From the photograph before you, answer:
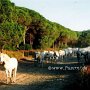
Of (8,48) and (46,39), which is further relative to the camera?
(46,39)

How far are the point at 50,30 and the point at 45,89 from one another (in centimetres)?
6197

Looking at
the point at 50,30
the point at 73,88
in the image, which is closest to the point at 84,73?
the point at 73,88

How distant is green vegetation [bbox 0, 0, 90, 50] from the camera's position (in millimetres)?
54844

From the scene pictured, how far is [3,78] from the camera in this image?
27.7 meters

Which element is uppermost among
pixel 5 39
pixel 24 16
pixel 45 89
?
pixel 24 16

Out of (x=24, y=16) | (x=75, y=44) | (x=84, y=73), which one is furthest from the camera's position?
(x=75, y=44)

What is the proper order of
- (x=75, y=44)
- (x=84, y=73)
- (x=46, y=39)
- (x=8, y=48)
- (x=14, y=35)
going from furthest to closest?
(x=75, y=44)
(x=46, y=39)
(x=8, y=48)
(x=14, y=35)
(x=84, y=73)

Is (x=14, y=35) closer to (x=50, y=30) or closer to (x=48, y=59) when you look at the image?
(x=48, y=59)

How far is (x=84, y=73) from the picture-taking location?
21312 mm

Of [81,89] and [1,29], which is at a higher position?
[1,29]

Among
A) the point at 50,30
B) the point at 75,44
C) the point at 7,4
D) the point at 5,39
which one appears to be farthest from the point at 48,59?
the point at 75,44

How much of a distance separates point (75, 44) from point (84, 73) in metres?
125

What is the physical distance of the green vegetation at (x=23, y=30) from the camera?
2159 inches

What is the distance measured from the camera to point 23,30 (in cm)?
6688
